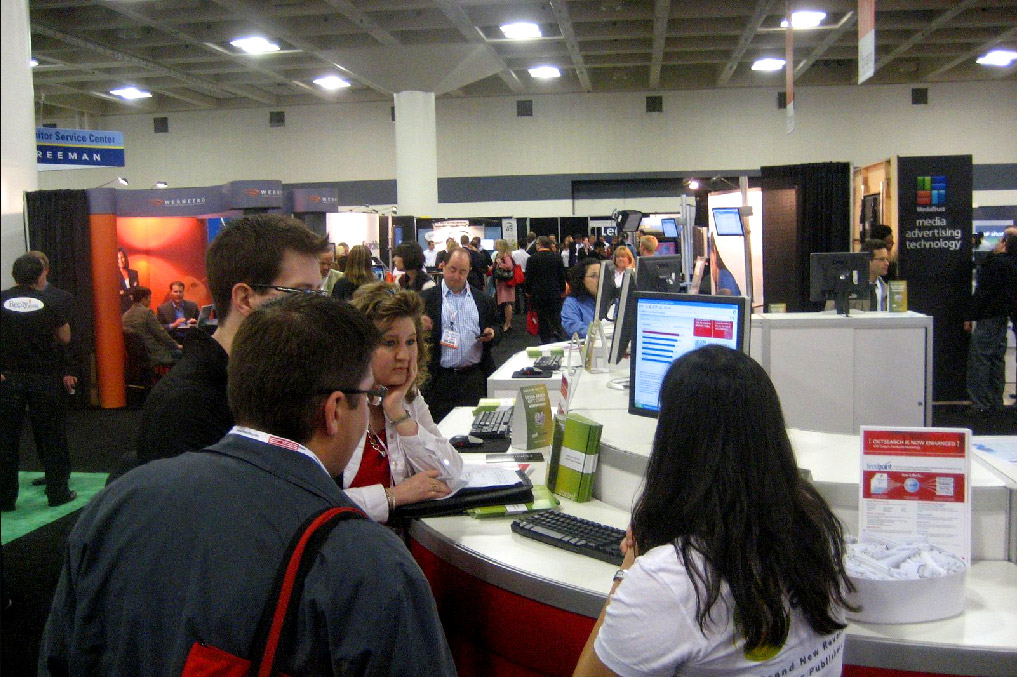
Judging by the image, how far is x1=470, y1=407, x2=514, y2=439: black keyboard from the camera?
286 centimetres

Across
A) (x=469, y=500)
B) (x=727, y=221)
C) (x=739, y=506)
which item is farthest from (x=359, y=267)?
(x=739, y=506)

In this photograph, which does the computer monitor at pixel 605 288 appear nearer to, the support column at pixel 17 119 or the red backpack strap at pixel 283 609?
the support column at pixel 17 119

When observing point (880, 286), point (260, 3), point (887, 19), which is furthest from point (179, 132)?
point (880, 286)

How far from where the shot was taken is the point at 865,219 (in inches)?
334

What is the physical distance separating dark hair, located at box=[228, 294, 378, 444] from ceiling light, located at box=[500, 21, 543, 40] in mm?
11548

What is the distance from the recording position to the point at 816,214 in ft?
23.6

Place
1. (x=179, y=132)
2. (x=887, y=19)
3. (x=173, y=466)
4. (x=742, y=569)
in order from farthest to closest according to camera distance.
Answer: (x=179, y=132) → (x=887, y=19) → (x=742, y=569) → (x=173, y=466)

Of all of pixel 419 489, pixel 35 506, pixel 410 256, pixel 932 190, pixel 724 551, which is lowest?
pixel 35 506

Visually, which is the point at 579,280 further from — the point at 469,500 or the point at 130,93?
the point at 130,93

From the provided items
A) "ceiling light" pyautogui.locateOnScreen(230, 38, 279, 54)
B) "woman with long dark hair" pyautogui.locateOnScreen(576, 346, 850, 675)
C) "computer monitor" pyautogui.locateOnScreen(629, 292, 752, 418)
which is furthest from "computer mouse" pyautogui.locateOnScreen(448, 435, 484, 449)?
"ceiling light" pyautogui.locateOnScreen(230, 38, 279, 54)

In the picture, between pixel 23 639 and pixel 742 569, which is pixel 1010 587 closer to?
pixel 742 569

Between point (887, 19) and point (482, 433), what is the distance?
11546 mm

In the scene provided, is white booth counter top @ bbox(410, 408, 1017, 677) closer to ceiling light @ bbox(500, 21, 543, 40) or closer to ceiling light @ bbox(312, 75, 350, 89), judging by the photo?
ceiling light @ bbox(500, 21, 543, 40)

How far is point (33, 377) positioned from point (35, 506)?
83 cm
